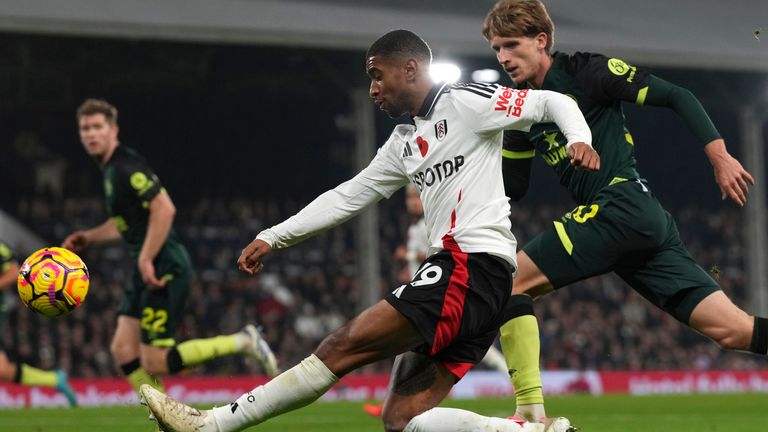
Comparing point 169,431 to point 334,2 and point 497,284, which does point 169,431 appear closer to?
point 497,284

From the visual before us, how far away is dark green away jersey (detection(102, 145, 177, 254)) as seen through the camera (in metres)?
9.39

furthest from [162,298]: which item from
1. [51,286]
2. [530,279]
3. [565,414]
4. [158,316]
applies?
[530,279]

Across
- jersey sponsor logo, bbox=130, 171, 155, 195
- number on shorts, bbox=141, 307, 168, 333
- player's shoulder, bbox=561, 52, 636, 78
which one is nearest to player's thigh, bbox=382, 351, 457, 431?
player's shoulder, bbox=561, 52, 636, 78

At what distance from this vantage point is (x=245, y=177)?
25.7 meters

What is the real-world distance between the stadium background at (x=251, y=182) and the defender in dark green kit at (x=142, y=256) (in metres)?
9.75

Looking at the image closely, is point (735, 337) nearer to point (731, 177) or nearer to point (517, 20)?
point (731, 177)

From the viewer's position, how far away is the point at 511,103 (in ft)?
16.6

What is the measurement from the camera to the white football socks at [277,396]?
16.1 ft

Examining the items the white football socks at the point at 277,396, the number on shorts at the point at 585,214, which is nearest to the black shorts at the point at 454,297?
the white football socks at the point at 277,396

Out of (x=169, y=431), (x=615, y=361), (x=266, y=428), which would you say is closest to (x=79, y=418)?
(x=266, y=428)

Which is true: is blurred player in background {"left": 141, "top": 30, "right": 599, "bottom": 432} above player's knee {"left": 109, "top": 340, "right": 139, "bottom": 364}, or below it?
above

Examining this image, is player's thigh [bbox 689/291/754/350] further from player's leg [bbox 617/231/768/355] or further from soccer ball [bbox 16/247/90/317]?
soccer ball [bbox 16/247/90/317]

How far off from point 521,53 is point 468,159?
1.12m

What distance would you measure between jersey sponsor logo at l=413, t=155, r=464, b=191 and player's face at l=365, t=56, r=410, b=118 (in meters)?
0.27
